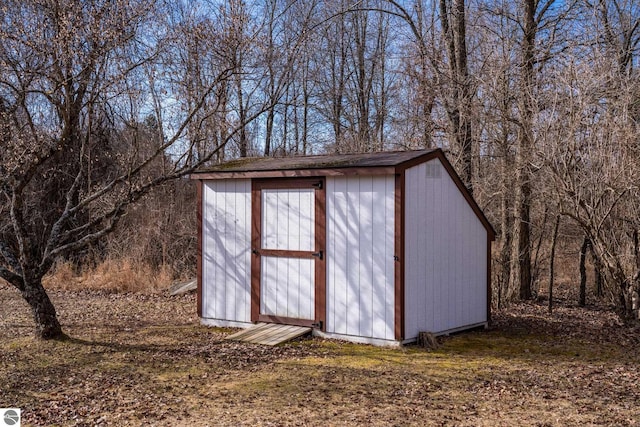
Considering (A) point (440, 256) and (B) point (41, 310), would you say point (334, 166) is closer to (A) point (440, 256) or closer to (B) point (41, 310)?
(A) point (440, 256)

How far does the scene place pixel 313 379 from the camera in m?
6.02

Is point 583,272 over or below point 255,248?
below

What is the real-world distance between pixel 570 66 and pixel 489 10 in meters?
4.18

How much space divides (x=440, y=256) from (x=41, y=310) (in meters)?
4.82

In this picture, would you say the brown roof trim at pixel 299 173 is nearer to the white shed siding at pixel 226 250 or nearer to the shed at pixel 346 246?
the shed at pixel 346 246

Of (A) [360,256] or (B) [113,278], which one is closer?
(A) [360,256]

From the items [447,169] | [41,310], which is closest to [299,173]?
[447,169]

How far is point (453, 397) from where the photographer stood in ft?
17.8

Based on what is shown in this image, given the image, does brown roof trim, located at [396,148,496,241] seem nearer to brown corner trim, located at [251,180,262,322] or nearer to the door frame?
the door frame

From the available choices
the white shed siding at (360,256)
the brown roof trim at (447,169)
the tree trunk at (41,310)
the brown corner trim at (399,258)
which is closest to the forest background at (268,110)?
Answer: the tree trunk at (41,310)

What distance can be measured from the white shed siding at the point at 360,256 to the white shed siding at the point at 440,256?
24cm

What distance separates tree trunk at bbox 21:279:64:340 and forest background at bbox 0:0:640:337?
20 mm
